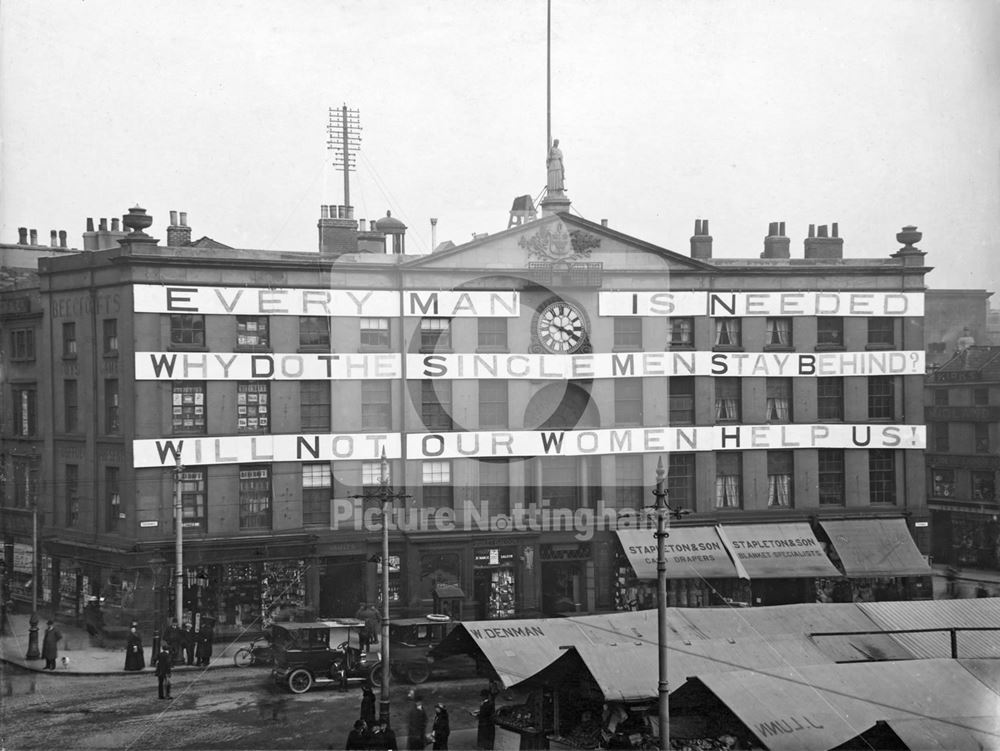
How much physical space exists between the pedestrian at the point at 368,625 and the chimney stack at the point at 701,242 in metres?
17.7

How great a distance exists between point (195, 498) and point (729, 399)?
62.7ft

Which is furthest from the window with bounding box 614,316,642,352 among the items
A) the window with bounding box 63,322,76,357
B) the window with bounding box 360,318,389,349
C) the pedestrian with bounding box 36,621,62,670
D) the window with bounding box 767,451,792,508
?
the pedestrian with bounding box 36,621,62,670

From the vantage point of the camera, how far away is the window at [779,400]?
3803 centimetres

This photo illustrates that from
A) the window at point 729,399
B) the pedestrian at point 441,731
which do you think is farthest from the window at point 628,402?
the pedestrian at point 441,731

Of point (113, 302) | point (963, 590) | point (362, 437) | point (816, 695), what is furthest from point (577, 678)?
point (963, 590)

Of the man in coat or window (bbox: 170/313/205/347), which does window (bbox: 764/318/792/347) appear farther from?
the man in coat

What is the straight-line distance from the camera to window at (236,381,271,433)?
33.4 meters

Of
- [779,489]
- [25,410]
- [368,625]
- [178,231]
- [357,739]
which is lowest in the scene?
[357,739]

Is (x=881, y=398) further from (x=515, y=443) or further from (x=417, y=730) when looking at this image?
(x=417, y=730)

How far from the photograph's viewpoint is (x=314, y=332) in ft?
112

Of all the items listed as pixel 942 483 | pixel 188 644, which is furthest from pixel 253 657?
pixel 942 483

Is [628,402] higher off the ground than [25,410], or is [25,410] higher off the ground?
[628,402]

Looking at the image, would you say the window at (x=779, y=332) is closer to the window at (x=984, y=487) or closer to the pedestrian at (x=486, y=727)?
the window at (x=984, y=487)

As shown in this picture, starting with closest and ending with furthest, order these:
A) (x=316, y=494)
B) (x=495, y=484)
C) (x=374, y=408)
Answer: (x=316, y=494) → (x=374, y=408) → (x=495, y=484)
